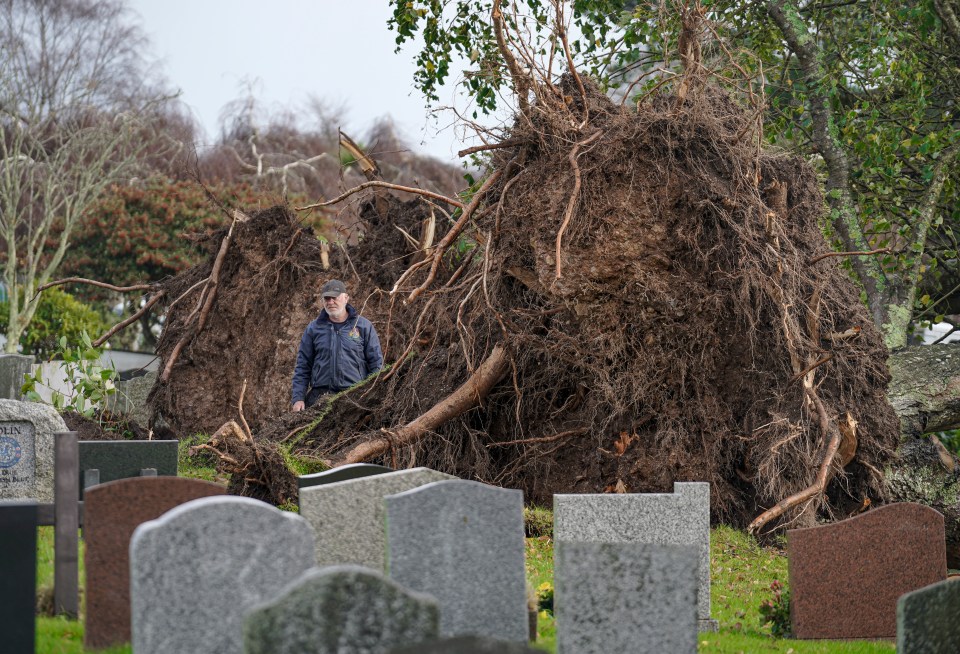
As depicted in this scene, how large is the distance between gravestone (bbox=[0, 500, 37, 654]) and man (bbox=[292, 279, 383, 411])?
6026mm

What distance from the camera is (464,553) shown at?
4.79m

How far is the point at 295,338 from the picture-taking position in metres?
14.8

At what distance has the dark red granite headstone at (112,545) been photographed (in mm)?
4855

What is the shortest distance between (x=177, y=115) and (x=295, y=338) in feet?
107

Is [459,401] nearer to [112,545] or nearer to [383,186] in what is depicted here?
[383,186]

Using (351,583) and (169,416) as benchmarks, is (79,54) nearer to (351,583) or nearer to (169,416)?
(169,416)

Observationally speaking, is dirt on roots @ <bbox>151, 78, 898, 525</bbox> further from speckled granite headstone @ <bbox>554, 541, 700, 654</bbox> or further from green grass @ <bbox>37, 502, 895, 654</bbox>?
speckled granite headstone @ <bbox>554, 541, 700, 654</bbox>

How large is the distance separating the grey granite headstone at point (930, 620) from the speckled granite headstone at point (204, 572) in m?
2.72

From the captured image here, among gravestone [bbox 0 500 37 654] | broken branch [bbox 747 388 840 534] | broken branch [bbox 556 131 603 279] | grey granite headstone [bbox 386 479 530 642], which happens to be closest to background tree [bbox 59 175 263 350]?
broken branch [bbox 556 131 603 279]

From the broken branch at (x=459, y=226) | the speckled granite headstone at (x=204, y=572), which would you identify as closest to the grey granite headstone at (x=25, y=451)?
the broken branch at (x=459, y=226)

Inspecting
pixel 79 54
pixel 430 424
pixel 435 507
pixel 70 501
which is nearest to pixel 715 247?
pixel 430 424

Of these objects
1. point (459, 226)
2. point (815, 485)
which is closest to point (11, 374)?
point (459, 226)

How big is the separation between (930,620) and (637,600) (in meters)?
1.40

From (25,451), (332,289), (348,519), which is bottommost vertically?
(348,519)
